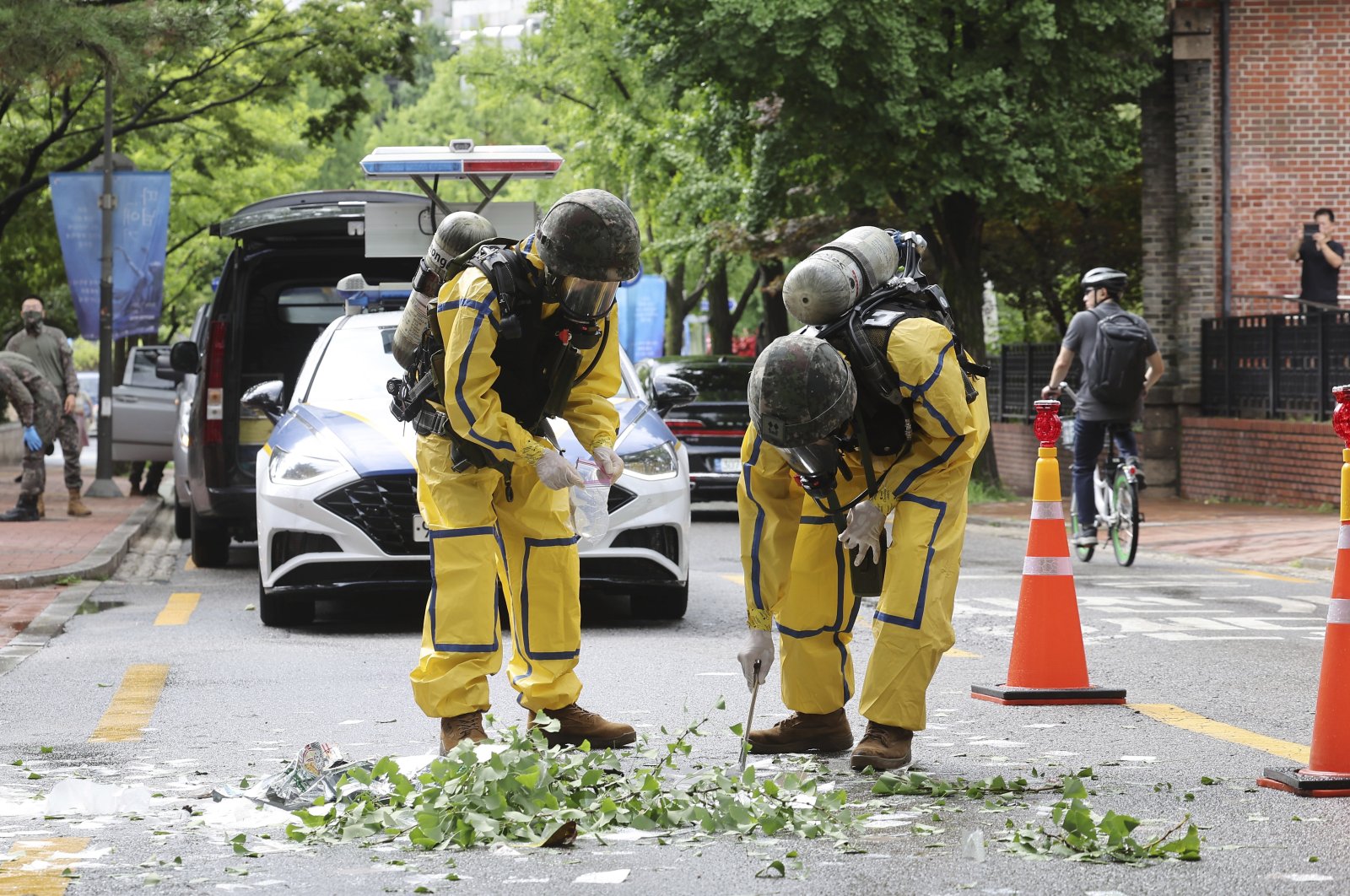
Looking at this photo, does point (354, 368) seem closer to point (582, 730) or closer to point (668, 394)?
point (668, 394)

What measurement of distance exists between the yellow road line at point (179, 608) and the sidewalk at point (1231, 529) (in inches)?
280

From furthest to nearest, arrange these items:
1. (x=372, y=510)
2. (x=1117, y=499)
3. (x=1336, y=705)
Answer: (x=1117, y=499) → (x=372, y=510) → (x=1336, y=705)

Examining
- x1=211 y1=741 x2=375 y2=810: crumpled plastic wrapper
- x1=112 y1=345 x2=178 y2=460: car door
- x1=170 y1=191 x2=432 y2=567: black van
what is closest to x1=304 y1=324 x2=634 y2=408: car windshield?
x1=170 y1=191 x2=432 y2=567: black van

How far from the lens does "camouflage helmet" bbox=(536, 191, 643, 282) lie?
5.47 metres

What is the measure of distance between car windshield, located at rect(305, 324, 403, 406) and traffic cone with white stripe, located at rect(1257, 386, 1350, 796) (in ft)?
17.8

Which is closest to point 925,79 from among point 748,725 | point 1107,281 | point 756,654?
point 1107,281

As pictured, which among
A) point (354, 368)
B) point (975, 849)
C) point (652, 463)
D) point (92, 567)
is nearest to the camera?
point (975, 849)

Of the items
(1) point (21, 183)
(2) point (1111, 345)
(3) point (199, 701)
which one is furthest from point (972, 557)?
(1) point (21, 183)

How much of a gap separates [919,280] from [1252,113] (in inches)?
648

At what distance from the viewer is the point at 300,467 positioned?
906 cm

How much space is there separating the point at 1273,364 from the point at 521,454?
582 inches

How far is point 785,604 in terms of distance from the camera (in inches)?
226

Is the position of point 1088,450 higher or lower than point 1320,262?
lower

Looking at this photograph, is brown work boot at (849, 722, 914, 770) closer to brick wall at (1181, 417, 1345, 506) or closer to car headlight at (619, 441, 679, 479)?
car headlight at (619, 441, 679, 479)
